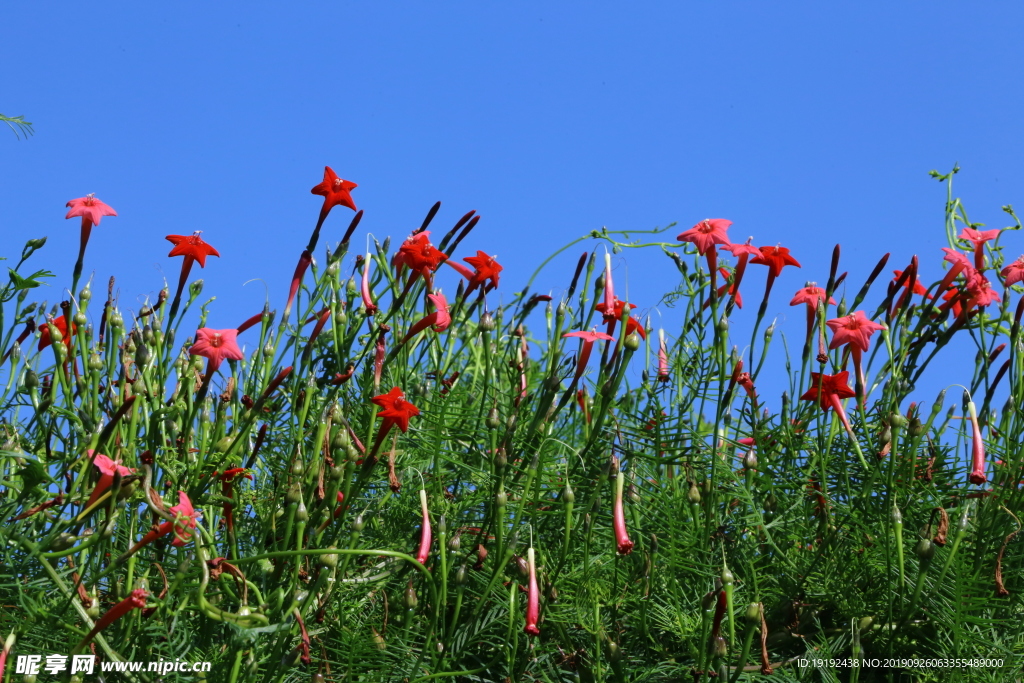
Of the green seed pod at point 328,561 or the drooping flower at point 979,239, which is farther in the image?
the drooping flower at point 979,239

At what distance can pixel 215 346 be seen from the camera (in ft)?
6.50

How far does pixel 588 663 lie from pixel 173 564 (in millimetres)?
902

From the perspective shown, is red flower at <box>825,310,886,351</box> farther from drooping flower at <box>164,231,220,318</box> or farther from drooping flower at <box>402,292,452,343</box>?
drooping flower at <box>164,231,220,318</box>

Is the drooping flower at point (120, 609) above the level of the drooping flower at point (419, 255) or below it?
below

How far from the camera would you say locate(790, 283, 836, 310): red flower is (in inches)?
102

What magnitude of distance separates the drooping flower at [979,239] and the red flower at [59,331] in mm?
2265

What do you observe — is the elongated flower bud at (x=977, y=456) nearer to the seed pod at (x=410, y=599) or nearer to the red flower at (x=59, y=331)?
the seed pod at (x=410, y=599)

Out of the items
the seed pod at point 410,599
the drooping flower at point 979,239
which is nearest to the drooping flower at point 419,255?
the seed pod at point 410,599

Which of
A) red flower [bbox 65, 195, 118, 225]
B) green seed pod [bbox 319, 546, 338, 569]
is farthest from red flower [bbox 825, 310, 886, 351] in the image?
red flower [bbox 65, 195, 118, 225]

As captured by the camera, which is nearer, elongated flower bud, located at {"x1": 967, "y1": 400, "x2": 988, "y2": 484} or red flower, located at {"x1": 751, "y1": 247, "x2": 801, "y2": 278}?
elongated flower bud, located at {"x1": 967, "y1": 400, "x2": 988, "y2": 484}

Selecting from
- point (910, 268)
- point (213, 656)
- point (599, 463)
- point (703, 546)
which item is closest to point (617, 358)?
point (599, 463)

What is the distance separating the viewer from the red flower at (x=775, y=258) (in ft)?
8.20

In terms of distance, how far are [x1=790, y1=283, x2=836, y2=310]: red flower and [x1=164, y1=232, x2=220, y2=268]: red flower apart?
143 centimetres

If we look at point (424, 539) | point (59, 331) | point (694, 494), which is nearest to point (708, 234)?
point (694, 494)
